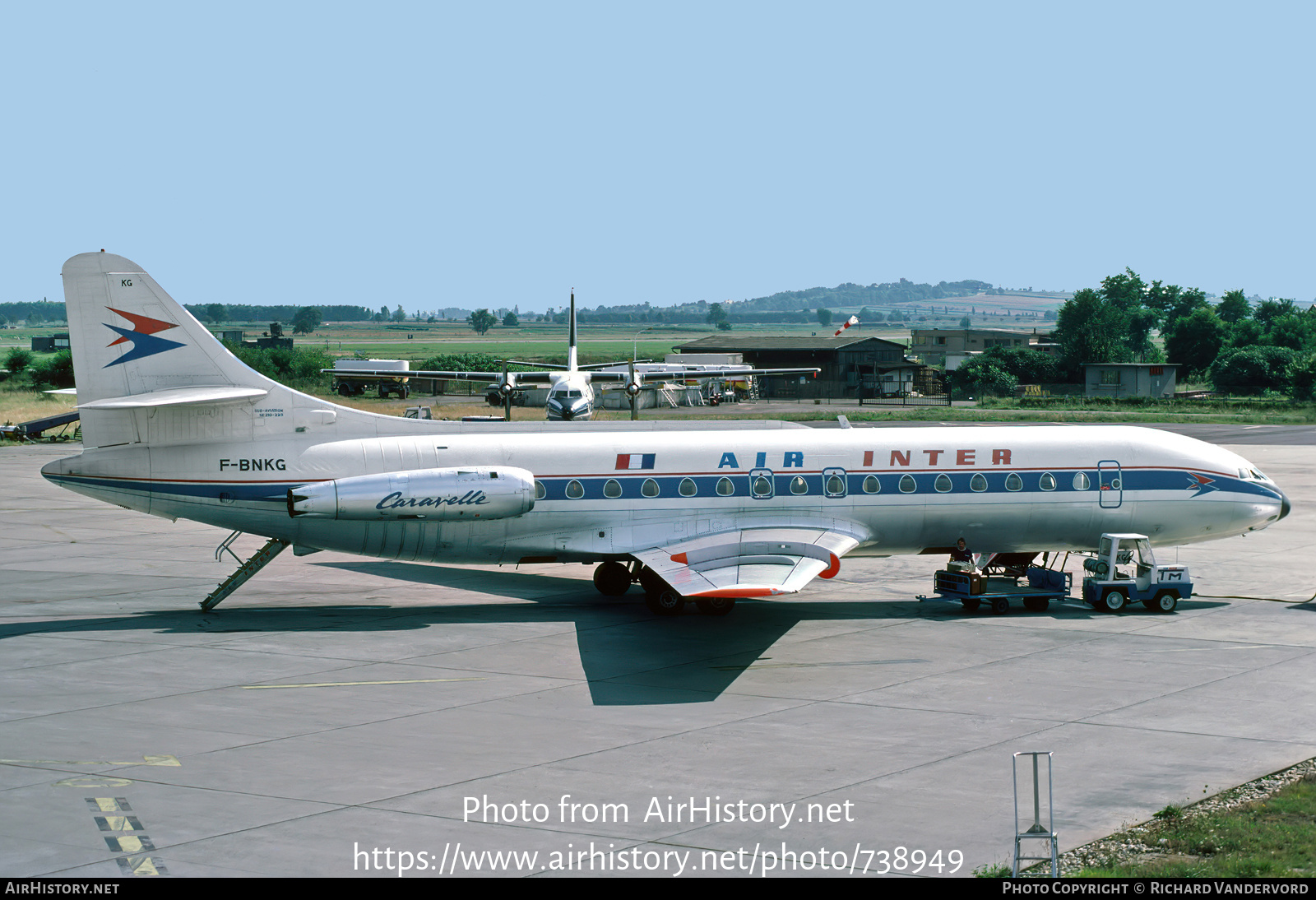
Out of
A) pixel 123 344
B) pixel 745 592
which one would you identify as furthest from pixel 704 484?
pixel 123 344

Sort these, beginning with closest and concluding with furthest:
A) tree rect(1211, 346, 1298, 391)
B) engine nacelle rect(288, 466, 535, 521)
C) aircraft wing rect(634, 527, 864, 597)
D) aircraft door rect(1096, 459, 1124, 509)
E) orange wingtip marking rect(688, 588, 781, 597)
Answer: orange wingtip marking rect(688, 588, 781, 597) → aircraft wing rect(634, 527, 864, 597) → engine nacelle rect(288, 466, 535, 521) → aircraft door rect(1096, 459, 1124, 509) → tree rect(1211, 346, 1298, 391)

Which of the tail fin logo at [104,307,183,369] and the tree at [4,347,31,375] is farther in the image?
the tree at [4,347,31,375]

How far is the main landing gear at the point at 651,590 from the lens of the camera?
86.4ft

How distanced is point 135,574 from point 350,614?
7794 millimetres

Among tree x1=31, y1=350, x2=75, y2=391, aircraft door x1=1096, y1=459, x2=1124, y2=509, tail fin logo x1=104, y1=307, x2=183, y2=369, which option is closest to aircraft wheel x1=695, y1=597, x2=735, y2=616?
aircraft door x1=1096, y1=459, x2=1124, y2=509

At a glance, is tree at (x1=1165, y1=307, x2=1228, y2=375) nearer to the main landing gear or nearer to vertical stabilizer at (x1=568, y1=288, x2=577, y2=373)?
→ vertical stabilizer at (x1=568, y1=288, x2=577, y2=373)

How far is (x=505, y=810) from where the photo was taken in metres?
14.4

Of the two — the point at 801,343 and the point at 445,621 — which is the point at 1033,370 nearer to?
the point at 801,343

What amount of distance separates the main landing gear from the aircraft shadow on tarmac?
0.26m

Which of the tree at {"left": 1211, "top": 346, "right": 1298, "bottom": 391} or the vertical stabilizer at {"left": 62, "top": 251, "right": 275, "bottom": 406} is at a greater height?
the vertical stabilizer at {"left": 62, "top": 251, "right": 275, "bottom": 406}

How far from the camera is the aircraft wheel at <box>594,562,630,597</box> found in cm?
2853

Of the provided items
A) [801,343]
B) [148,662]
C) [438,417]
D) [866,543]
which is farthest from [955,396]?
[148,662]

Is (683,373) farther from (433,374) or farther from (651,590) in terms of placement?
(651,590)

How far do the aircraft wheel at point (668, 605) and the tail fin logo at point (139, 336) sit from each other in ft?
36.2
